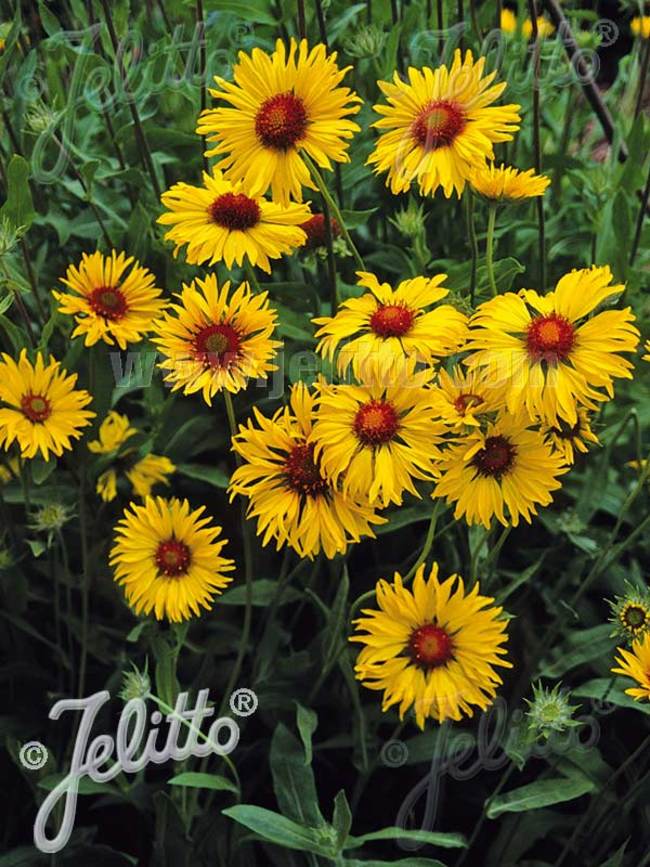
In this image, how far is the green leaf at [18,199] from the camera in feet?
3.02

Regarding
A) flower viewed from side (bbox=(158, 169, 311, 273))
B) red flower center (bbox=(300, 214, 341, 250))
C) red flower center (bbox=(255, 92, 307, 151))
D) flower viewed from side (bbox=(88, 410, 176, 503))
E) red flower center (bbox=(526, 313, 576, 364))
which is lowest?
flower viewed from side (bbox=(88, 410, 176, 503))

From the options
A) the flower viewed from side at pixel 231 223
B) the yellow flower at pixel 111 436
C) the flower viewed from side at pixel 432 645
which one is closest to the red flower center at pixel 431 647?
the flower viewed from side at pixel 432 645

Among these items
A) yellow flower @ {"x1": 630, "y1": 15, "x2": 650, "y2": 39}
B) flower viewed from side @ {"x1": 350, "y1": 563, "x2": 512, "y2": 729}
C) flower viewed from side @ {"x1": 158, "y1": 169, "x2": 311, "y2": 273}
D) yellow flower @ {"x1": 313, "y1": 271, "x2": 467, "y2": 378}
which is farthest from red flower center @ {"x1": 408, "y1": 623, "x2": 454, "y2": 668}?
yellow flower @ {"x1": 630, "y1": 15, "x2": 650, "y2": 39}

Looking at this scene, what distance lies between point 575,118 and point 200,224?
970mm

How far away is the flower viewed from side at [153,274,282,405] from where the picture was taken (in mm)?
737

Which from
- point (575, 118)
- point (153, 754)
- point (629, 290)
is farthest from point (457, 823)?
point (575, 118)

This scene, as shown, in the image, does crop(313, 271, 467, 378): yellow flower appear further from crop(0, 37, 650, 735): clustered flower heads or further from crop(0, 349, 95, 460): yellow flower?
crop(0, 349, 95, 460): yellow flower

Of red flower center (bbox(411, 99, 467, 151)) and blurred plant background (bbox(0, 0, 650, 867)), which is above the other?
red flower center (bbox(411, 99, 467, 151))

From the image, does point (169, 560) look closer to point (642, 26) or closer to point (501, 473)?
point (501, 473)

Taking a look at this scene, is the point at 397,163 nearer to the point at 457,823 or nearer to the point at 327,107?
the point at 327,107

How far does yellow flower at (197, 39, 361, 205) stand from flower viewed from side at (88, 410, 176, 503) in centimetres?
37

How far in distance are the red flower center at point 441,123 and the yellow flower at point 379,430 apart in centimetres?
19

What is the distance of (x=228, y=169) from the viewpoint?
831 millimetres

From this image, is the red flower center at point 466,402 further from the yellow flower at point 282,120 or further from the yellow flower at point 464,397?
the yellow flower at point 282,120
